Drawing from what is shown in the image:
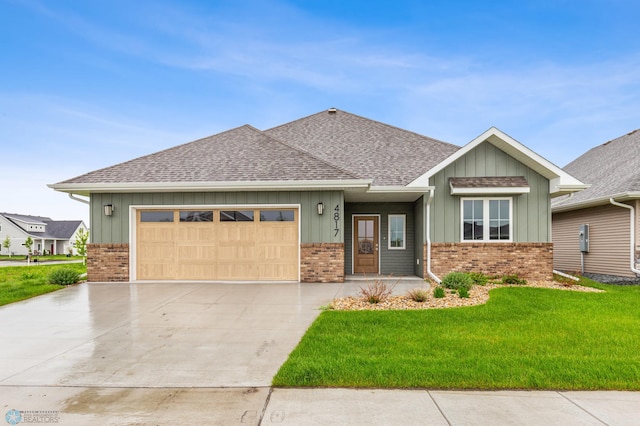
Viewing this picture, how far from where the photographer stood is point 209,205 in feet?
37.4

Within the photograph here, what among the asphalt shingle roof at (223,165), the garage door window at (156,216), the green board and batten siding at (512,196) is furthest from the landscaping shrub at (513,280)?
the garage door window at (156,216)

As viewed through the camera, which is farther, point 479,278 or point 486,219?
point 486,219

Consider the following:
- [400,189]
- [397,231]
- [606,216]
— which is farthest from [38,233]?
[606,216]

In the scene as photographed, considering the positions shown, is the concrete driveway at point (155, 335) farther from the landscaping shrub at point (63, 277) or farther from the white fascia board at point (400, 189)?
the white fascia board at point (400, 189)

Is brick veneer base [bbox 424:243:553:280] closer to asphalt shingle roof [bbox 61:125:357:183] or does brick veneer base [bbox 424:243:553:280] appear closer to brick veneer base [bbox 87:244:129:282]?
asphalt shingle roof [bbox 61:125:357:183]

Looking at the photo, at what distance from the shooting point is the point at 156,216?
11.7 m

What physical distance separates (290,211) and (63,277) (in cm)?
688

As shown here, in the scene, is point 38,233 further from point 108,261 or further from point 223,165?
point 223,165

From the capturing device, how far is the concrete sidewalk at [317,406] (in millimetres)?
3205

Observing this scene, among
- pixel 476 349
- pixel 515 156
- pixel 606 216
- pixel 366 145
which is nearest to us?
pixel 476 349

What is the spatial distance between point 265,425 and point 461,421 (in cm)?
165

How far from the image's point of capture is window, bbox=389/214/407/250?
13781 mm

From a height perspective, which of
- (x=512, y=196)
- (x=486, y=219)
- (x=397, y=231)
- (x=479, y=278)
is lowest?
(x=479, y=278)

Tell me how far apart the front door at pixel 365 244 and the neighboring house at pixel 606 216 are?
731 cm
